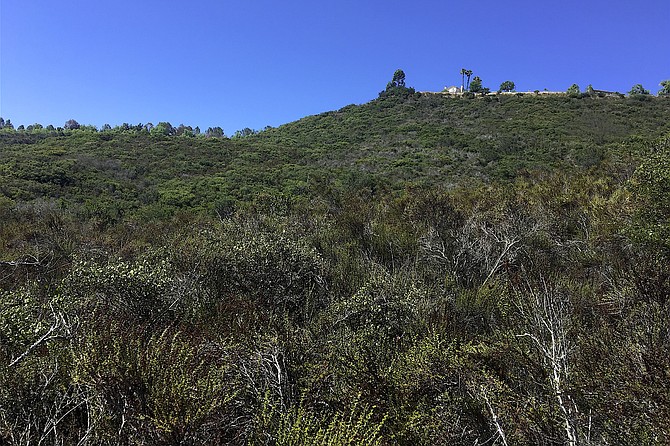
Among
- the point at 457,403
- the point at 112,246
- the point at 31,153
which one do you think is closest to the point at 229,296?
the point at 457,403

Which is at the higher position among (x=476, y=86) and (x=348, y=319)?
(x=476, y=86)

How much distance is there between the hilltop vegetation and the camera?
4289 millimetres

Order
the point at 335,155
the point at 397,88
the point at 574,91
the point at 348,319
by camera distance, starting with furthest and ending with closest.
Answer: the point at 397,88, the point at 574,91, the point at 335,155, the point at 348,319

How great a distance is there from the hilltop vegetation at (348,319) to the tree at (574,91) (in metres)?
43.1

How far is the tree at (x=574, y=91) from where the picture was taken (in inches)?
2227

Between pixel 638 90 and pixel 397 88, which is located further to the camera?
pixel 397 88

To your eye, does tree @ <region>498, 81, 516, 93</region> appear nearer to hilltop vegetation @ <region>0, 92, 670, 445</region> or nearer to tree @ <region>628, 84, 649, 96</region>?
tree @ <region>628, 84, 649, 96</region>

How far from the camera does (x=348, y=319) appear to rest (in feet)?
25.5

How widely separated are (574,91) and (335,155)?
146 ft

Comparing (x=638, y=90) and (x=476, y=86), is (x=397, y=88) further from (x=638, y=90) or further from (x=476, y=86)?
(x=638, y=90)

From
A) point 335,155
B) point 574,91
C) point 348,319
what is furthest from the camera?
point 574,91

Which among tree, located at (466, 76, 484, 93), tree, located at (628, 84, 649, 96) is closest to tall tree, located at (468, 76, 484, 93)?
tree, located at (466, 76, 484, 93)

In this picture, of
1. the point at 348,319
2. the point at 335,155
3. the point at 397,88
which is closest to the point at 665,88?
the point at 397,88

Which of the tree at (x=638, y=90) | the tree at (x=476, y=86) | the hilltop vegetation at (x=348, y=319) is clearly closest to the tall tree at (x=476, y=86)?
the tree at (x=476, y=86)
